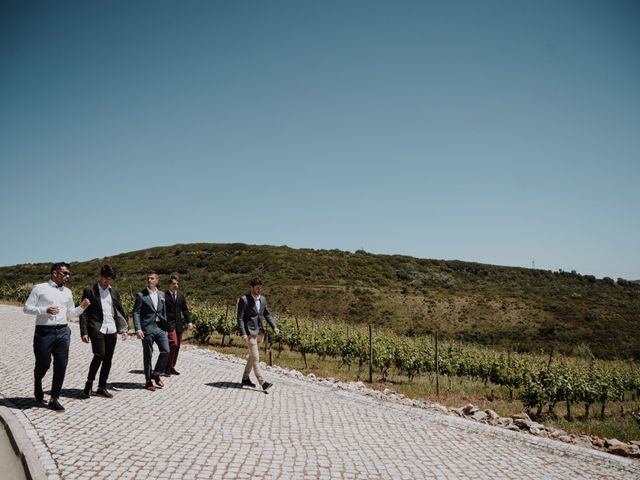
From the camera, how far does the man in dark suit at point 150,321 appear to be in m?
7.68

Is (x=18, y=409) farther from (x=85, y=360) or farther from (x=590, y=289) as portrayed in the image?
(x=590, y=289)

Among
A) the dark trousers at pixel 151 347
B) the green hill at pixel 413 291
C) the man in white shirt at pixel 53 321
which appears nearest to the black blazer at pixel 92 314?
the man in white shirt at pixel 53 321

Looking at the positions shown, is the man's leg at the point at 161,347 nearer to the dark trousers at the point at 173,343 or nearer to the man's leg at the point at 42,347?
the dark trousers at the point at 173,343

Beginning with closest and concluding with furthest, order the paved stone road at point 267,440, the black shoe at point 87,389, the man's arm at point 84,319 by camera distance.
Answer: the paved stone road at point 267,440 → the man's arm at point 84,319 → the black shoe at point 87,389

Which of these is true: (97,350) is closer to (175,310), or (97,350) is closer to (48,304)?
(48,304)

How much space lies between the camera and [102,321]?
22.4ft

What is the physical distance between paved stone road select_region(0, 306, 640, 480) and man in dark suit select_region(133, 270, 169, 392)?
0.51m

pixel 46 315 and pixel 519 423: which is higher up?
pixel 46 315

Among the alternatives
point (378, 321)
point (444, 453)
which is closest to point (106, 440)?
point (444, 453)

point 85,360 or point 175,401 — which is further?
point 85,360

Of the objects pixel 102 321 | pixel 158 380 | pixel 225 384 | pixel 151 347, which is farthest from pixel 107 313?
pixel 225 384

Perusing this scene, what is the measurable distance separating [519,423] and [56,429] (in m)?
7.60

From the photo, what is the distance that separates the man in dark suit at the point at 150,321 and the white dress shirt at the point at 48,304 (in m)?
1.41

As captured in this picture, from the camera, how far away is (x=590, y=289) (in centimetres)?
6066
